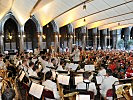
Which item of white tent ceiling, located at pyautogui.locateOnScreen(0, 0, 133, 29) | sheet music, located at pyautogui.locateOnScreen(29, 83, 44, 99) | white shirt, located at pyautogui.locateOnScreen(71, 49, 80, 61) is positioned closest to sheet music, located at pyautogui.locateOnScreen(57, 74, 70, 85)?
sheet music, located at pyautogui.locateOnScreen(29, 83, 44, 99)

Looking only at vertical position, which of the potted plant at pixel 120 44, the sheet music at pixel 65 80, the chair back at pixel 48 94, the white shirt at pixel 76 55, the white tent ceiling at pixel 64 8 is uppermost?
the white tent ceiling at pixel 64 8

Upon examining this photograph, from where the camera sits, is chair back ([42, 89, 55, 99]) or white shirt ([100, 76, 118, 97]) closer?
chair back ([42, 89, 55, 99])

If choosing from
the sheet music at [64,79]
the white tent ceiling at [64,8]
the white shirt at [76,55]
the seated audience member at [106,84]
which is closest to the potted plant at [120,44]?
the white tent ceiling at [64,8]

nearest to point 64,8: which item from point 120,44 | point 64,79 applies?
point 64,79

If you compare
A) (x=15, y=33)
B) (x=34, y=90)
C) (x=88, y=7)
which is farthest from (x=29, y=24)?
(x=34, y=90)

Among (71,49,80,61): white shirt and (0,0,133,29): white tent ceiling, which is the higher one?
(0,0,133,29): white tent ceiling

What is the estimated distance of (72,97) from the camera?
17.8ft

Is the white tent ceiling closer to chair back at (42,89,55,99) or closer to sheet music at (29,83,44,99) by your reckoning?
sheet music at (29,83,44,99)

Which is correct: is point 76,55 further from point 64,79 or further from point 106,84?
point 106,84

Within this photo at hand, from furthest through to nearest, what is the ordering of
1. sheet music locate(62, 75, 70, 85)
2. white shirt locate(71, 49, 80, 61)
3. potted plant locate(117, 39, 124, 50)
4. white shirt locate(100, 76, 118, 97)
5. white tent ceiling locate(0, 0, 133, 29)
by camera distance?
potted plant locate(117, 39, 124, 50)
white tent ceiling locate(0, 0, 133, 29)
white shirt locate(71, 49, 80, 61)
sheet music locate(62, 75, 70, 85)
white shirt locate(100, 76, 118, 97)

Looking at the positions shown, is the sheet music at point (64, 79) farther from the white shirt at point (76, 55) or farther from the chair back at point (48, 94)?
the white shirt at point (76, 55)

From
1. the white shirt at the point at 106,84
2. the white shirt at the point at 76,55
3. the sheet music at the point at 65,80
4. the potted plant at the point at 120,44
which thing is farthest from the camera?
the potted plant at the point at 120,44

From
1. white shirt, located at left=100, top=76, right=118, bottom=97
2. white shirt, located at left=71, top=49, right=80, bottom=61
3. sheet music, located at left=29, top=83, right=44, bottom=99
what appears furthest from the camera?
white shirt, located at left=71, top=49, right=80, bottom=61

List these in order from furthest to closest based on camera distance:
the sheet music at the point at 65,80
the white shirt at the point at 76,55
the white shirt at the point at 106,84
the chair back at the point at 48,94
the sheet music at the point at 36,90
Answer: the white shirt at the point at 76,55
the sheet music at the point at 65,80
the white shirt at the point at 106,84
the chair back at the point at 48,94
the sheet music at the point at 36,90
